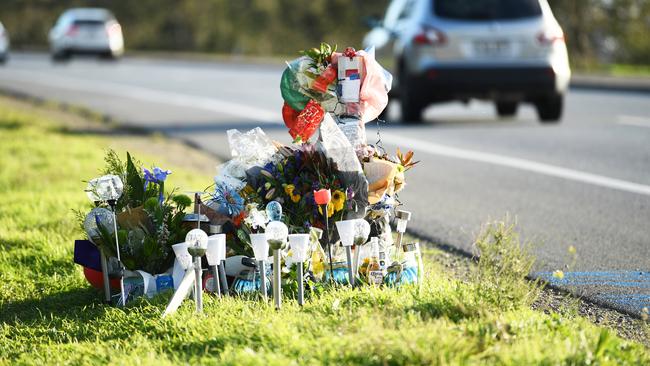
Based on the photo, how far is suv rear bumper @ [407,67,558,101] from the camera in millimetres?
13375

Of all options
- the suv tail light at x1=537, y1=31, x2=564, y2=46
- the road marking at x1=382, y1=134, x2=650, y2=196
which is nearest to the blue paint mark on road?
the road marking at x1=382, y1=134, x2=650, y2=196

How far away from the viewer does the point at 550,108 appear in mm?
14078

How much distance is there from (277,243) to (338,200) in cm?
54

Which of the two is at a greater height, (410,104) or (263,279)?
(263,279)

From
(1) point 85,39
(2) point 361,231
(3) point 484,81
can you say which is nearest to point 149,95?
(3) point 484,81

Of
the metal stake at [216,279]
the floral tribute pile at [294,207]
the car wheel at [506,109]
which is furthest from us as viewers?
the car wheel at [506,109]

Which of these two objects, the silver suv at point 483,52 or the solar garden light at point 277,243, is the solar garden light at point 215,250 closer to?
the solar garden light at point 277,243

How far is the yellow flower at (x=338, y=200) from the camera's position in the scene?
4.77 meters

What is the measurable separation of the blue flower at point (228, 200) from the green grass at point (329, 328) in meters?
0.48

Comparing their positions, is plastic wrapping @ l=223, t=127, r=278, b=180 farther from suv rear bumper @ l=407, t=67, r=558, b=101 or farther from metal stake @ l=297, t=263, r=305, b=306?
suv rear bumper @ l=407, t=67, r=558, b=101

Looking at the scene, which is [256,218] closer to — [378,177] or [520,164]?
[378,177]

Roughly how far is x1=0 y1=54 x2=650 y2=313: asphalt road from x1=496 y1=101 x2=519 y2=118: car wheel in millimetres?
142

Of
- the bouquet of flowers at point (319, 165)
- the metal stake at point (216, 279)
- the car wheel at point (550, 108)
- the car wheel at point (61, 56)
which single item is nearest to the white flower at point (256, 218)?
the bouquet of flowers at point (319, 165)

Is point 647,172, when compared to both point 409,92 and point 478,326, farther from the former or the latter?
point 478,326
